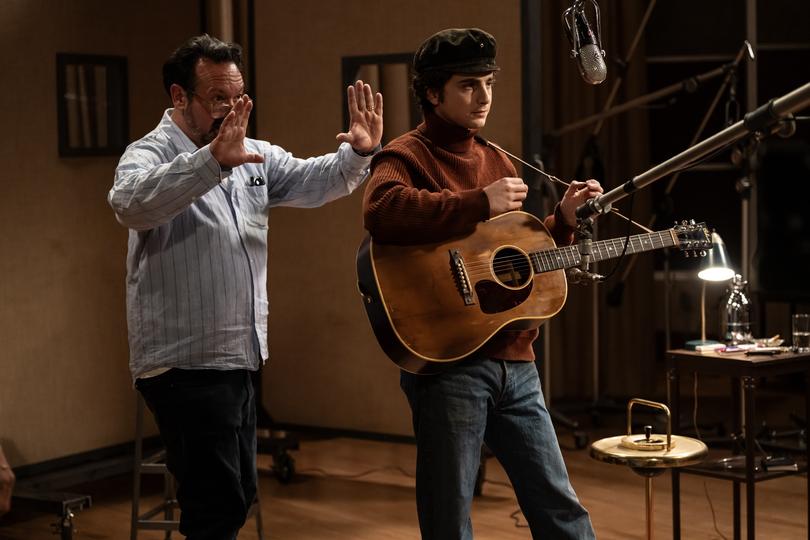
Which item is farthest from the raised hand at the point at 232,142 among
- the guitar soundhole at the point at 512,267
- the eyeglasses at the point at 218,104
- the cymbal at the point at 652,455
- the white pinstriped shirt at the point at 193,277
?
the cymbal at the point at 652,455

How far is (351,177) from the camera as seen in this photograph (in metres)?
3.07

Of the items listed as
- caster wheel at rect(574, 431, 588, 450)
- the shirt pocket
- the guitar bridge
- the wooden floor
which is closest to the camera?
the guitar bridge

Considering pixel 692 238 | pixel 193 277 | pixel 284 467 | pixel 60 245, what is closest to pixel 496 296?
pixel 692 238

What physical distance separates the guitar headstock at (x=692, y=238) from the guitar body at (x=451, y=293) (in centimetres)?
32

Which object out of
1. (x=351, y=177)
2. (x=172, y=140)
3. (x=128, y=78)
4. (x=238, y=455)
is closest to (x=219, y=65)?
(x=172, y=140)

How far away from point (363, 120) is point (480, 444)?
0.92 metres

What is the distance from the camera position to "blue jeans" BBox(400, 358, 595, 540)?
2.59 meters

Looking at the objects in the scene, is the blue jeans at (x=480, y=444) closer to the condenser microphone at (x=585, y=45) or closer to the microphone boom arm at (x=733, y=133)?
the microphone boom arm at (x=733, y=133)

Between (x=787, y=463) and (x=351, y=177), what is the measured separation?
5.69 ft

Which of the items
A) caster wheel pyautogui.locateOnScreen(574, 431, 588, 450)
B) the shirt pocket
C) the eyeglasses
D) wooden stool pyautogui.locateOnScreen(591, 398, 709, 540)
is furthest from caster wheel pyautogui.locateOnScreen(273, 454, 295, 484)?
the eyeglasses

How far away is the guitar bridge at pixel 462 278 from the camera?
2.71 metres

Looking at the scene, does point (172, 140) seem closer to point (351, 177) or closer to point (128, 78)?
point (351, 177)

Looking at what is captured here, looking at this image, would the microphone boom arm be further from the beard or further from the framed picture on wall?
the framed picture on wall

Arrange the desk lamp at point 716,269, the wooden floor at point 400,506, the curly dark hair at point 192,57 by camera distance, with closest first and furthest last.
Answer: the curly dark hair at point 192,57, the desk lamp at point 716,269, the wooden floor at point 400,506
